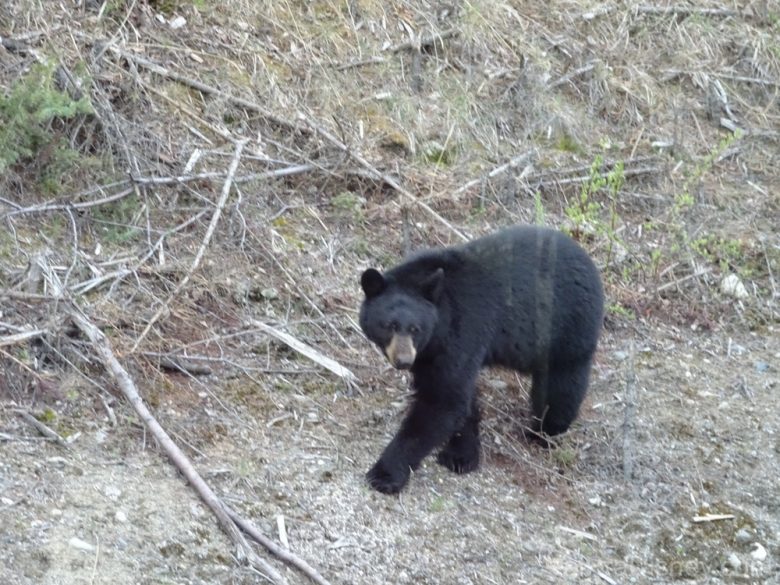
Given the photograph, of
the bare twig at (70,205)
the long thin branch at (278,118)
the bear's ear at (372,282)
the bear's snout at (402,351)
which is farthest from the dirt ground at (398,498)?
the long thin branch at (278,118)

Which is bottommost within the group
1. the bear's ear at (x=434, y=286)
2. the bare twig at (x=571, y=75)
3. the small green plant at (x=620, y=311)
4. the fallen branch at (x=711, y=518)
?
the small green plant at (x=620, y=311)

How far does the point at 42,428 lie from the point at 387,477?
1669mm

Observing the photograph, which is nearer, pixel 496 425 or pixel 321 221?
pixel 496 425

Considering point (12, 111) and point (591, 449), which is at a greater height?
point (12, 111)

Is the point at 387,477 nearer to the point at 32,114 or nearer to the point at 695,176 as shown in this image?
the point at 32,114

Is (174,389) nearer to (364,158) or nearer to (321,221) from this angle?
(321,221)

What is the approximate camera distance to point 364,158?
850 cm

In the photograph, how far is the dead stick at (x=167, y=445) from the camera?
4.84 meters

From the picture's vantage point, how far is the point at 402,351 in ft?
18.6

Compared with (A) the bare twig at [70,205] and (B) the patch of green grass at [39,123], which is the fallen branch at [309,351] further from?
(B) the patch of green grass at [39,123]

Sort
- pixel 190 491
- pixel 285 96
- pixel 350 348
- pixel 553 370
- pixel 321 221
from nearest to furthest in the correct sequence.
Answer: pixel 190 491 < pixel 553 370 < pixel 350 348 < pixel 321 221 < pixel 285 96

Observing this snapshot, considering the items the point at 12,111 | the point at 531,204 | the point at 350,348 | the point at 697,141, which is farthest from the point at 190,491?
the point at 697,141

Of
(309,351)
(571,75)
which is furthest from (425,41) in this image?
(309,351)

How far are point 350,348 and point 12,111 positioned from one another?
2.52 m
